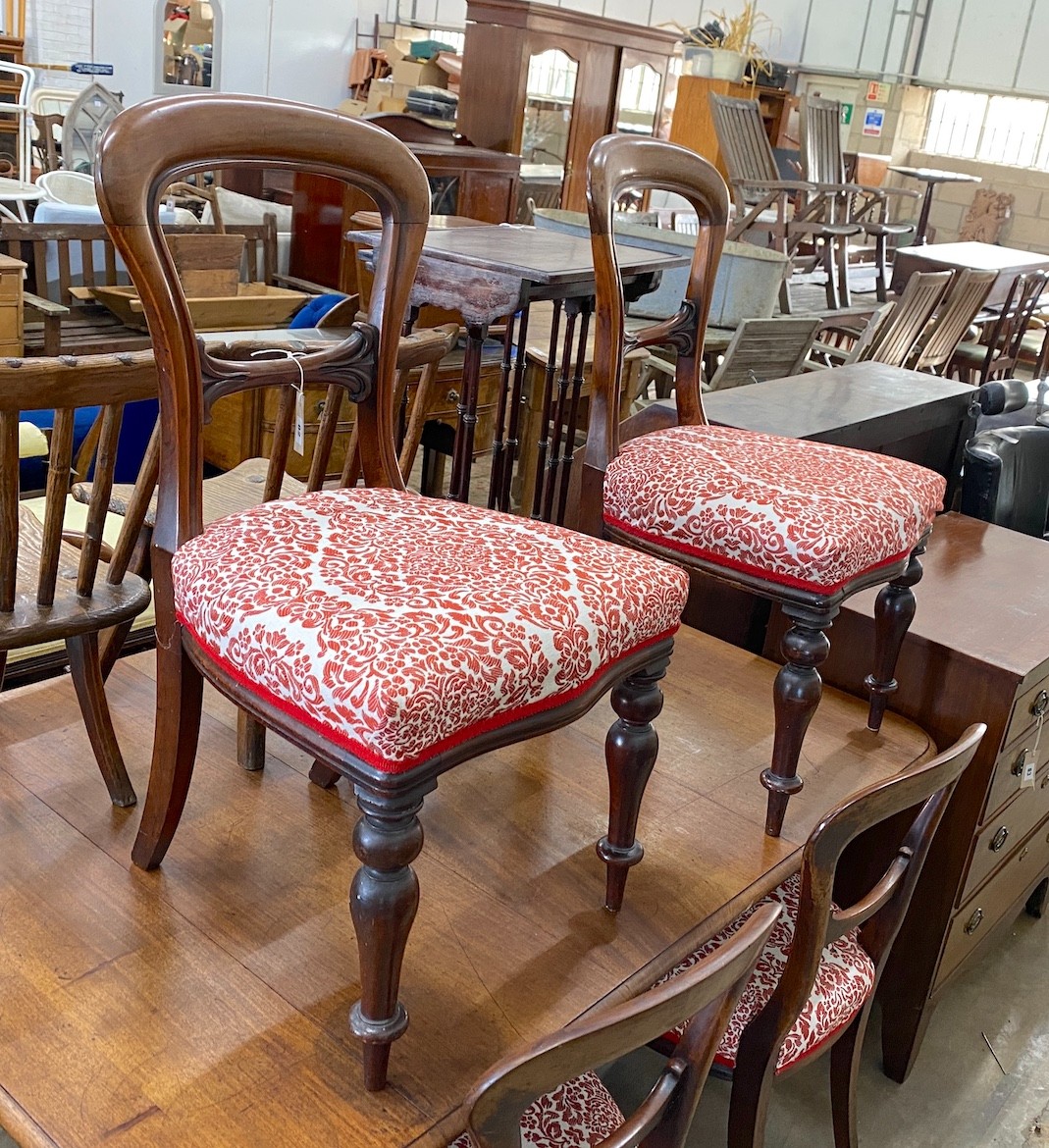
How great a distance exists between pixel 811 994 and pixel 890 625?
59cm

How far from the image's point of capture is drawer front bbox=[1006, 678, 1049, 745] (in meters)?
1.82

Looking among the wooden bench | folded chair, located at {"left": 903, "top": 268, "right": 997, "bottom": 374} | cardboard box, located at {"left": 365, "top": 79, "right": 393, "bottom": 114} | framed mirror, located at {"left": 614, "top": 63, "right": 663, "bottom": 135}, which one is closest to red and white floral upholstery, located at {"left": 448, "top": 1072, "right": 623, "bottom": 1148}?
the wooden bench

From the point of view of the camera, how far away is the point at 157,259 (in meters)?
1.17

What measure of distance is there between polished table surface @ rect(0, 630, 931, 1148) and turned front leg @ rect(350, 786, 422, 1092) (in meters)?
0.18

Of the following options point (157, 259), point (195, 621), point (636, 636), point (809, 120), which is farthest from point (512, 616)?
point (809, 120)

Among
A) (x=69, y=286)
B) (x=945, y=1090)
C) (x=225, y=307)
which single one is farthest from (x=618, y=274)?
(x=69, y=286)

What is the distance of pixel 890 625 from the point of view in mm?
1780

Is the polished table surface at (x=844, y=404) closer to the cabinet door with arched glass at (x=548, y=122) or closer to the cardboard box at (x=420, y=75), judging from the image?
the cabinet door with arched glass at (x=548, y=122)

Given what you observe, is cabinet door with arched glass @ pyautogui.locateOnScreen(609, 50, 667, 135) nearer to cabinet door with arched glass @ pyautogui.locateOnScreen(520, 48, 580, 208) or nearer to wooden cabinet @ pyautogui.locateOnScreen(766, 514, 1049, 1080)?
cabinet door with arched glass @ pyautogui.locateOnScreen(520, 48, 580, 208)

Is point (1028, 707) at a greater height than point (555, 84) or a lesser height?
lesser

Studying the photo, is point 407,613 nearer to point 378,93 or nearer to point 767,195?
point 767,195

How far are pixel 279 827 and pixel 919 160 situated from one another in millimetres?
10811

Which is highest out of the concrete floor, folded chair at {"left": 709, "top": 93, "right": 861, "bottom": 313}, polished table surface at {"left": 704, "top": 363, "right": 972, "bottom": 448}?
folded chair at {"left": 709, "top": 93, "right": 861, "bottom": 313}

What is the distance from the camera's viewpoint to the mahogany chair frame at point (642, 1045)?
0.82 m
